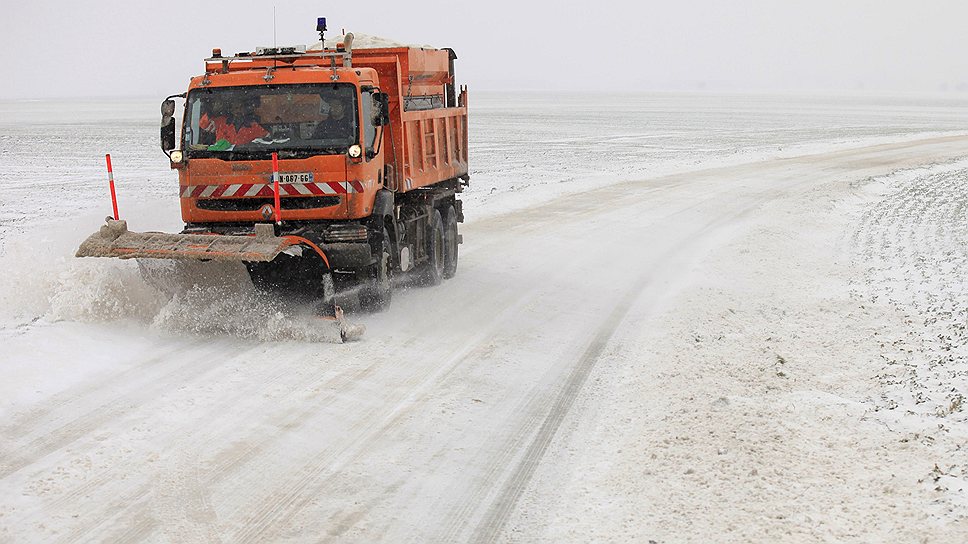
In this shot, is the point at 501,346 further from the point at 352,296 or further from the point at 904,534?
the point at 904,534

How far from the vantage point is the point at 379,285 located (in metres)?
10.2

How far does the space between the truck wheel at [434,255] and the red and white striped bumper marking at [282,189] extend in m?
2.64

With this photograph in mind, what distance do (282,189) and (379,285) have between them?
1372 mm

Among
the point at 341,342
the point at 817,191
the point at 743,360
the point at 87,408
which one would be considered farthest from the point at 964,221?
the point at 87,408

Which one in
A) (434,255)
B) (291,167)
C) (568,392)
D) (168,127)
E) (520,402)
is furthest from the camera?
(434,255)

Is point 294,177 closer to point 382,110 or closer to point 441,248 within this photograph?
point 382,110

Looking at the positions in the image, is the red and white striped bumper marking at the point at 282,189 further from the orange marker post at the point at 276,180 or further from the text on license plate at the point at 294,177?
the orange marker post at the point at 276,180

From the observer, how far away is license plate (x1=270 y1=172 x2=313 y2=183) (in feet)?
31.8

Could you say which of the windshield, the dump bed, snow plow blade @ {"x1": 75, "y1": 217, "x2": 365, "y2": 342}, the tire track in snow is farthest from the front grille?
the tire track in snow

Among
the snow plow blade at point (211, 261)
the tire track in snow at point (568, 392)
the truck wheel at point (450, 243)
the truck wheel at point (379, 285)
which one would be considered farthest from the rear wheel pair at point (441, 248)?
the snow plow blade at point (211, 261)

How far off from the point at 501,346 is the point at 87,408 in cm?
368

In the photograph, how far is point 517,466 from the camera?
6.10 m

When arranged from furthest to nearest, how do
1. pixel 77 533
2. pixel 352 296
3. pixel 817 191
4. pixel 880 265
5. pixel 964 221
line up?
pixel 817 191 < pixel 964 221 < pixel 880 265 < pixel 352 296 < pixel 77 533

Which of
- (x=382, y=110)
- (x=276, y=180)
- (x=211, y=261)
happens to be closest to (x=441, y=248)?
(x=382, y=110)
